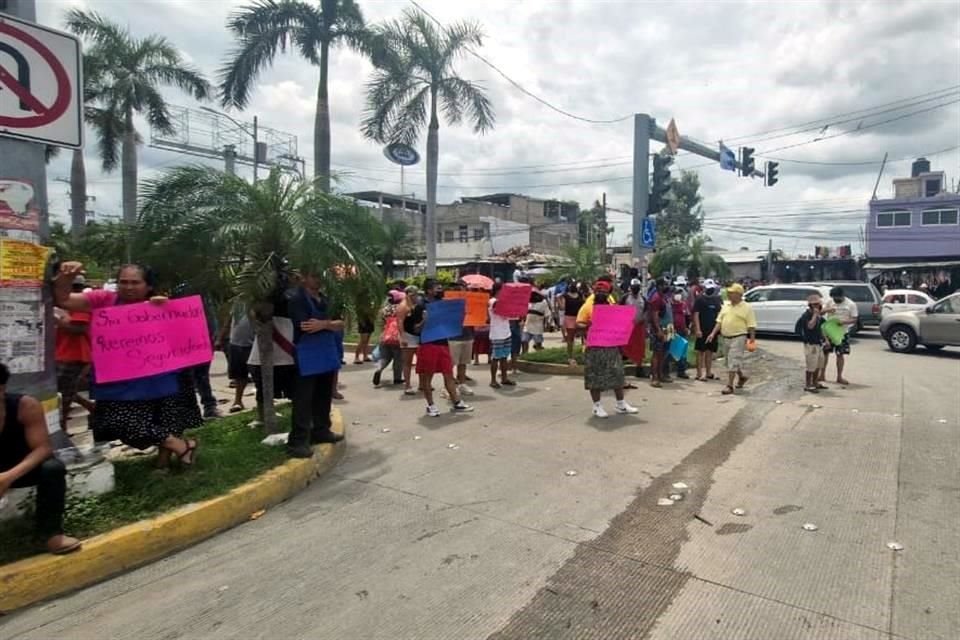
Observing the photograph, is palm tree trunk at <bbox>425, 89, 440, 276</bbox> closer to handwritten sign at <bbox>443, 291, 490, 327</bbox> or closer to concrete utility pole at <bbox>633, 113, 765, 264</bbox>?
concrete utility pole at <bbox>633, 113, 765, 264</bbox>

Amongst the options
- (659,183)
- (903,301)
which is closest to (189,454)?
(659,183)

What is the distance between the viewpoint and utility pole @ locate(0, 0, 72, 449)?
3.92m

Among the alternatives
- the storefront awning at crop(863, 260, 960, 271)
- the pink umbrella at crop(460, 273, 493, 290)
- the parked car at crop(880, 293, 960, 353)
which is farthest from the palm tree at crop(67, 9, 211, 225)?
the storefront awning at crop(863, 260, 960, 271)

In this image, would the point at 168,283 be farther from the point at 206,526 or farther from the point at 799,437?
the point at 799,437

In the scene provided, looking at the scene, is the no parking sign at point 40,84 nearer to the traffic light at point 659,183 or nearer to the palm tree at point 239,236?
the palm tree at point 239,236

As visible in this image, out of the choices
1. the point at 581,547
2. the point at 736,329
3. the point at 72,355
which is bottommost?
the point at 581,547

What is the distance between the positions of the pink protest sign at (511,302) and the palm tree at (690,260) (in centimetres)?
2596

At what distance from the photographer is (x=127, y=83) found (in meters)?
22.2

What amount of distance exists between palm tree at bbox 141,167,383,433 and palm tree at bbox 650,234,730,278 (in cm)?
3066

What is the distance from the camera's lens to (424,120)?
69.9 feet

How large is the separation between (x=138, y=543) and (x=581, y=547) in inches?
106

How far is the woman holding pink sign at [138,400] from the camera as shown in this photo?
4.45 m

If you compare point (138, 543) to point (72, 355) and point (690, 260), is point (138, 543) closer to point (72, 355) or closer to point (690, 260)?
point (72, 355)

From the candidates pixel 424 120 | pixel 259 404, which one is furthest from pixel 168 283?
pixel 424 120
